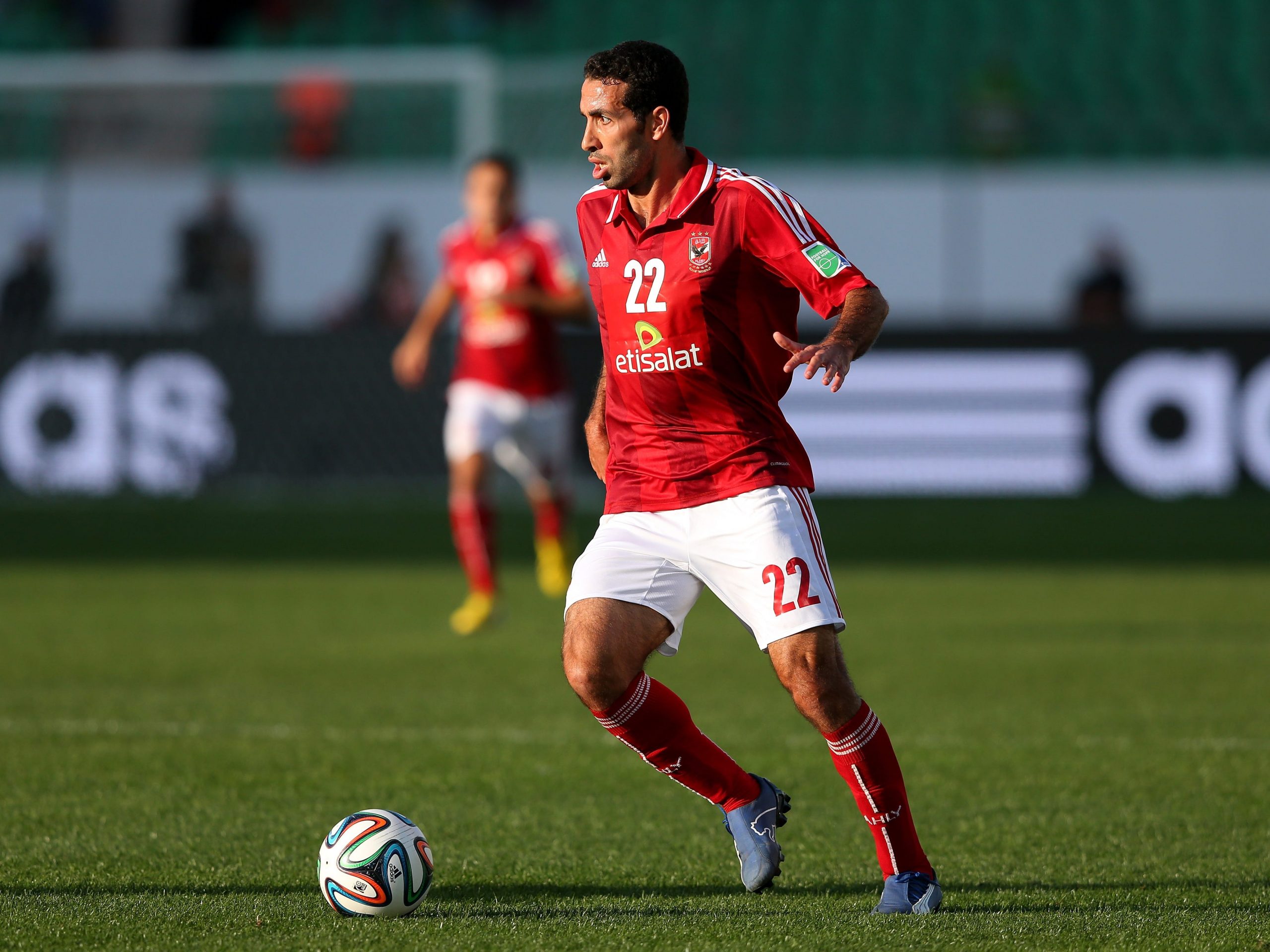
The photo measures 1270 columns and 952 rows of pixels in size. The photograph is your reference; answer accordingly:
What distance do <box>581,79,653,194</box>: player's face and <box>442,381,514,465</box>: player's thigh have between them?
19.1 ft

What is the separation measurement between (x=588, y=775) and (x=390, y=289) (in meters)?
11.4

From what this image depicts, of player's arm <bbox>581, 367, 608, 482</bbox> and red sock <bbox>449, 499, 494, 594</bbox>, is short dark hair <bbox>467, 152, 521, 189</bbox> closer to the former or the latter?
red sock <bbox>449, 499, 494, 594</bbox>

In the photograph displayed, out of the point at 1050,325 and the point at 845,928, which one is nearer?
the point at 845,928

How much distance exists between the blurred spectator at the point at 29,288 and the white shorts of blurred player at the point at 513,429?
A: 7.27 metres

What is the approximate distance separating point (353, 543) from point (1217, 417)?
7.06 meters

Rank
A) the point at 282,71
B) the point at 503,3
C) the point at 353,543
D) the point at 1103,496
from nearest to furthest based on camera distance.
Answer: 1. the point at 353,543
2. the point at 1103,496
3. the point at 282,71
4. the point at 503,3

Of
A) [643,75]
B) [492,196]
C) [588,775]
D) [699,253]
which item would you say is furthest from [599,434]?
[492,196]

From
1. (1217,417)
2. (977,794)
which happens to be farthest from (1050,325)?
(977,794)

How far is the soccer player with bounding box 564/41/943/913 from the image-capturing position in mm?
4113

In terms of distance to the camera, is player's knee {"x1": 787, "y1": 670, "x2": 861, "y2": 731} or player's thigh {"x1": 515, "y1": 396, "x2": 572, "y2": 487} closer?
player's knee {"x1": 787, "y1": 670, "x2": 861, "y2": 731}

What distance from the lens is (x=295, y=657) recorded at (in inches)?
340

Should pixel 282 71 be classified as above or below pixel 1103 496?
above

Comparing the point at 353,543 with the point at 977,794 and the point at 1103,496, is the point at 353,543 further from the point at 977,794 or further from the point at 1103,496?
the point at 977,794

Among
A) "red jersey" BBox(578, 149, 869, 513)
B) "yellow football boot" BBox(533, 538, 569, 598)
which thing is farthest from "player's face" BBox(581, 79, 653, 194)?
"yellow football boot" BBox(533, 538, 569, 598)
